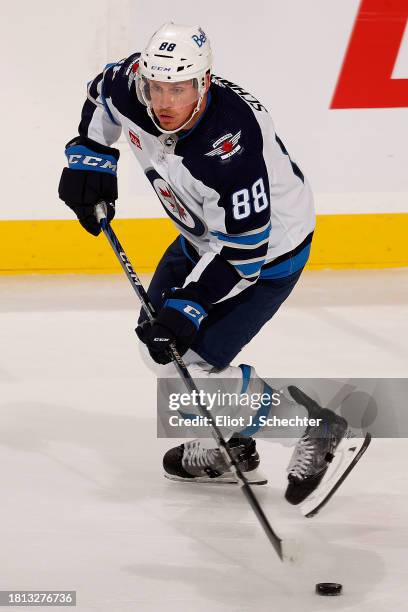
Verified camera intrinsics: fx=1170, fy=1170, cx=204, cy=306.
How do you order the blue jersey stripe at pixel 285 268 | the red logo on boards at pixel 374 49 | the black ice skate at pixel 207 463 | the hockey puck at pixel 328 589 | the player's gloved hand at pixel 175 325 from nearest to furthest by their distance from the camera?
the hockey puck at pixel 328 589
the player's gloved hand at pixel 175 325
the blue jersey stripe at pixel 285 268
the black ice skate at pixel 207 463
the red logo on boards at pixel 374 49

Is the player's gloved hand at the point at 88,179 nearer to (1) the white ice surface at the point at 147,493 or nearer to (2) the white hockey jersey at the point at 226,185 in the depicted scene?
(2) the white hockey jersey at the point at 226,185

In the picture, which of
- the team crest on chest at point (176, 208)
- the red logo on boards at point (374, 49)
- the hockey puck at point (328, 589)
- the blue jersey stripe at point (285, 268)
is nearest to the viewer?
the hockey puck at point (328, 589)

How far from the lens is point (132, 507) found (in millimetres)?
2965

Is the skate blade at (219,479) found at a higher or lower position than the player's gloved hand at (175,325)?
lower

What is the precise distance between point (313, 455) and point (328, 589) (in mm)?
476

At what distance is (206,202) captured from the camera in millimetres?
2717

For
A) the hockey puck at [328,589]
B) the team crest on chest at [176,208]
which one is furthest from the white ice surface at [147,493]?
the team crest on chest at [176,208]

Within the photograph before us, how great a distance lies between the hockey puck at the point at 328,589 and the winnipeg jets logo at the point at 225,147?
965 millimetres

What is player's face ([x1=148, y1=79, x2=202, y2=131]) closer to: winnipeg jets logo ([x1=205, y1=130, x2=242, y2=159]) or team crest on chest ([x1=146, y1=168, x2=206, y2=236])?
winnipeg jets logo ([x1=205, y1=130, x2=242, y2=159])

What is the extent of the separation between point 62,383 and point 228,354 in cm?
105

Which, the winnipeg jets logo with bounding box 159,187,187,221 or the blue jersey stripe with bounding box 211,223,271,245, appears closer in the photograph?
the blue jersey stripe with bounding box 211,223,271,245

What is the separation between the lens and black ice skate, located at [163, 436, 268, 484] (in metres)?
3.12

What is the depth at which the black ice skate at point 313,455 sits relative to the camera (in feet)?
9.58

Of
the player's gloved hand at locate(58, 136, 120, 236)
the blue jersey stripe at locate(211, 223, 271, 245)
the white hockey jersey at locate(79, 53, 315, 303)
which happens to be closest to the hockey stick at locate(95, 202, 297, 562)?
the player's gloved hand at locate(58, 136, 120, 236)
